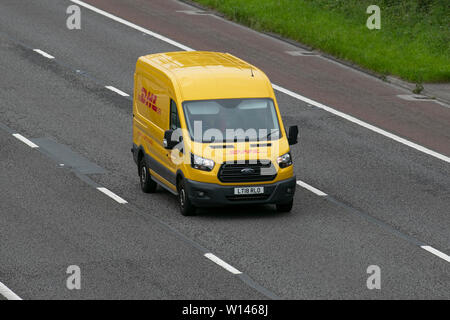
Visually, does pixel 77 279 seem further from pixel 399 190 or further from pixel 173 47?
pixel 173 47

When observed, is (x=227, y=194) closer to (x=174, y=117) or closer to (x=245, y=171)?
(x=245, y=171)

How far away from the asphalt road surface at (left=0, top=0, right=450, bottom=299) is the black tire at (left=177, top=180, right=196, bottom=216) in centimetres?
14

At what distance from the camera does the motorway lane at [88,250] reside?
15414mm

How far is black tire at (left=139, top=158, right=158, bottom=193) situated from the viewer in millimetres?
20922

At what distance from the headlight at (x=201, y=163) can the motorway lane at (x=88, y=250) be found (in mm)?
1235

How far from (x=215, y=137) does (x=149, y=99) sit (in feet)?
7.74

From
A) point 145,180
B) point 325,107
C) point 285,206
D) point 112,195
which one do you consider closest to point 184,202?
point 285,206

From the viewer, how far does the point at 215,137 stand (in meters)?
19.2

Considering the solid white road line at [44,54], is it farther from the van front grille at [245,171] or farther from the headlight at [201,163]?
the van front grille at [245,171]

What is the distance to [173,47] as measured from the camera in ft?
107

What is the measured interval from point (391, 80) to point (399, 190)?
32.6ft

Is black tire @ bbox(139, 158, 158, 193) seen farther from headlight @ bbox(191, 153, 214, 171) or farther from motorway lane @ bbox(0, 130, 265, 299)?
headlight @ bbox(191, 153, 214, 171)
